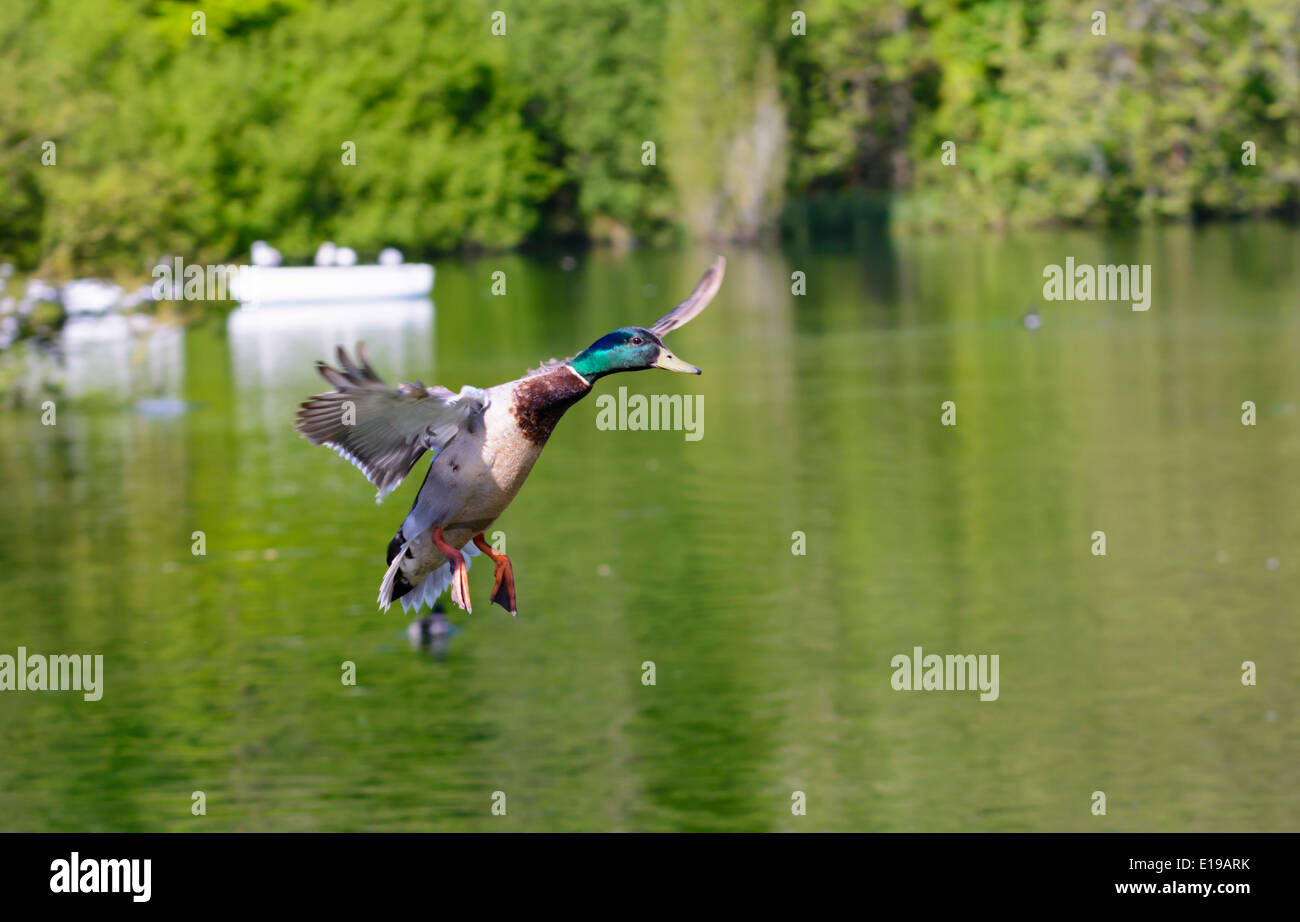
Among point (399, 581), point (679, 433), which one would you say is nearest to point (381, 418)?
point (399, 581)

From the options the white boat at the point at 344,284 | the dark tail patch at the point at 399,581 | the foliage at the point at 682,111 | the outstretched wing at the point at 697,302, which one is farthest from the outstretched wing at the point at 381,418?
the white boat at the point at 344,284

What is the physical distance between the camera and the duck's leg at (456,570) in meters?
5.41

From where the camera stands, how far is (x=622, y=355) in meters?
5.34

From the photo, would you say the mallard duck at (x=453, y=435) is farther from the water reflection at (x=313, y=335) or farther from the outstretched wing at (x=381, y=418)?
the water reflection at (x=313, y=335)

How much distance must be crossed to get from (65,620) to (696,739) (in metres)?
19.0

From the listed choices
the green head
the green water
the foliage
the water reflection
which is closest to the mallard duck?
the green head

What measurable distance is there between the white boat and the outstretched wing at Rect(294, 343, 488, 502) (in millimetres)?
103870

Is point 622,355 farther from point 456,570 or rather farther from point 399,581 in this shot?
point 399,581

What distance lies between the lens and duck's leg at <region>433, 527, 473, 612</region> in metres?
5.41

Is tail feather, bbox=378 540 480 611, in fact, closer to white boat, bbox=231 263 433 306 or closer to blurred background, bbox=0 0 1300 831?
blurred background, bbox=0 0 1300 831

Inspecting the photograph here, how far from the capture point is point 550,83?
12975 centimetres

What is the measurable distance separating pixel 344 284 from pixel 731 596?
64.4 m

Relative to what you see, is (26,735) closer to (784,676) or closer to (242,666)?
(242,666)
